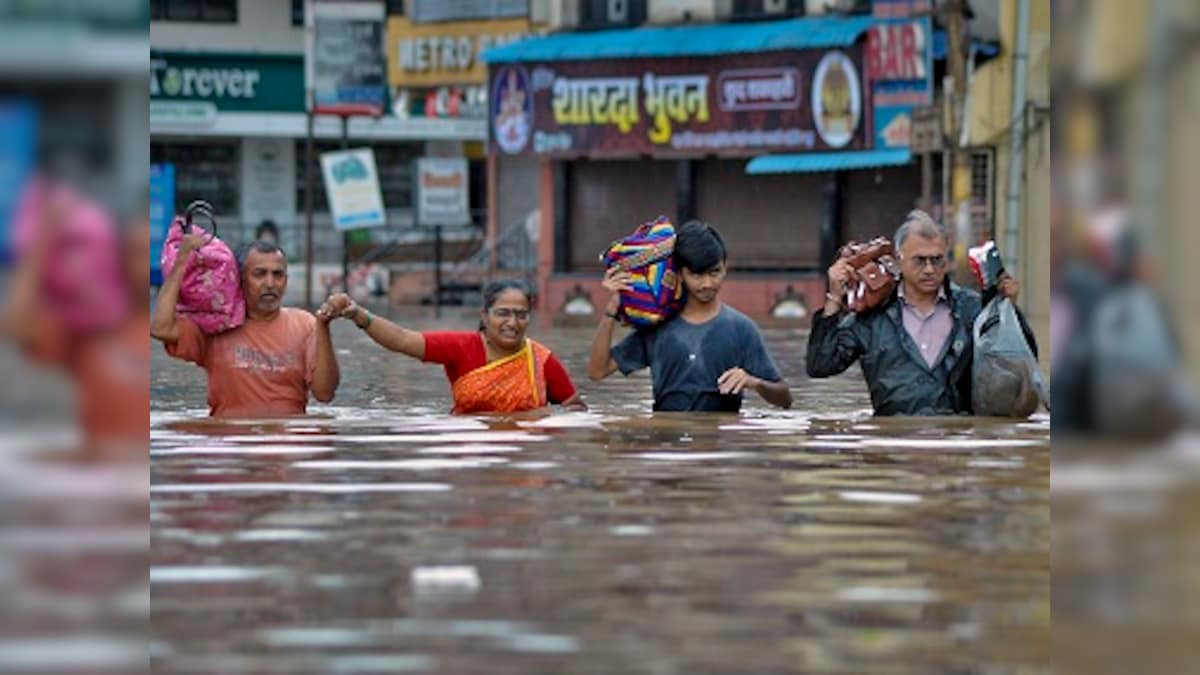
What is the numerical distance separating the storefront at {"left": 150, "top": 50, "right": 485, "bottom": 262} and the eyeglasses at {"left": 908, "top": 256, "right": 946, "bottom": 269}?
43.5 m

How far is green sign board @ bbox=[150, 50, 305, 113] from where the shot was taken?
5528cm

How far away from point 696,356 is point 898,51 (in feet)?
97.5

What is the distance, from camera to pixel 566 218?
44.1m

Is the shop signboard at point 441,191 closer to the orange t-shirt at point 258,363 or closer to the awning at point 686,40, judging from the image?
the awning at point 686,40

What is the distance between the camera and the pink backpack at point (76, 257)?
3.59 meters

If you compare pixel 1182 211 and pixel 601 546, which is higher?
pixel 1182 211

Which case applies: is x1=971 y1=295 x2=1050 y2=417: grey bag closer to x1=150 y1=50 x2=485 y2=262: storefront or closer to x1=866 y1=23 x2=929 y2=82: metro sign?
x1=866 y1=23 x2=929 y2=82: metro sign

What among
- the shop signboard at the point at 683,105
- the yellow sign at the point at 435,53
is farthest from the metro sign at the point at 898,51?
the yellow sign at the point at 435,53

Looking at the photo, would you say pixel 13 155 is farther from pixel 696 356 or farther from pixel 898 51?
pixel 898 51

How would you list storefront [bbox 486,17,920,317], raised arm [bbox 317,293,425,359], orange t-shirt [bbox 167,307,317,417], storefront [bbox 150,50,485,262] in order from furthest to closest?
storefront [bbox 150,50,485,262] < storefront [bbox 486,17,920,317] < orange t-shirt [bbox 167,307,317,417] < raised arm [bbox 317,293,425,359]

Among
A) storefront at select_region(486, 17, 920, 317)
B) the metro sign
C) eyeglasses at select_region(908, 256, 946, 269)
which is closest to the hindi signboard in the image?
storefront at select_region(486, 17, 920, 317)

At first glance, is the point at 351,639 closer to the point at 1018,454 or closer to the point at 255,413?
the point at 1018,454

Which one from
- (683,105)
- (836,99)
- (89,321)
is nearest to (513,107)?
(683,105)

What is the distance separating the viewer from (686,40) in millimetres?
43031
